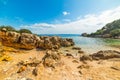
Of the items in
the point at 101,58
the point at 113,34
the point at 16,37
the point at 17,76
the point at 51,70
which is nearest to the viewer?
the point at 17,76

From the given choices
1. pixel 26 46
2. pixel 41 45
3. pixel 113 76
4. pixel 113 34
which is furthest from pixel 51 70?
pixel 113 34

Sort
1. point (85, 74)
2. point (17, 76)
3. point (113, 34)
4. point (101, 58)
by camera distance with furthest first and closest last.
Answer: point (113, 34) → point (101, 58) → point (85, 74) → point (17, 76)

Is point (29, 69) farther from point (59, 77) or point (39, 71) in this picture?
point (59, 77)

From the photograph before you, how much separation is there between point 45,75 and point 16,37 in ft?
49.8

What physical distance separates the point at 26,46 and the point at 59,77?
48.7 feet

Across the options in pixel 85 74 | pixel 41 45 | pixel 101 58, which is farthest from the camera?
pixel 41 45

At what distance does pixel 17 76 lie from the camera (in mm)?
10930

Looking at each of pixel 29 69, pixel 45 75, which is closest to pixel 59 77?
pixel 45 75

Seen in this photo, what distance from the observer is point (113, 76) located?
11.2 meters

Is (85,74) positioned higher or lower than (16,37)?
lower

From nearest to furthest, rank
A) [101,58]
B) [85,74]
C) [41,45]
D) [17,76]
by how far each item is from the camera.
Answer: [17,76], [85,74], [101,58], [41,45]

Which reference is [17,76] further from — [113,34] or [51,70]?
[113,34]

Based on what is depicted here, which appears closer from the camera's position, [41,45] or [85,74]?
[85,74]

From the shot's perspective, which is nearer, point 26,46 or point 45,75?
point 45,75
